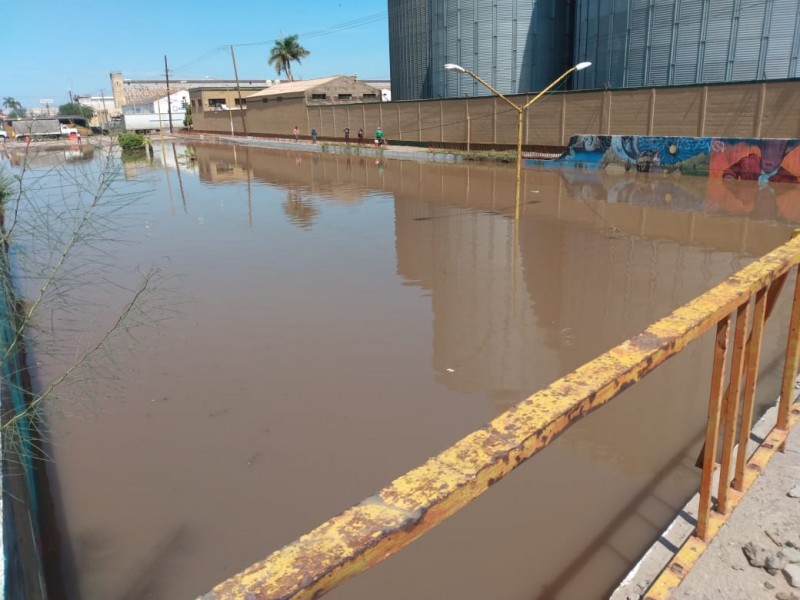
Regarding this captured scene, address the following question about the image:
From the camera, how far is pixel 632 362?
6.36 feet

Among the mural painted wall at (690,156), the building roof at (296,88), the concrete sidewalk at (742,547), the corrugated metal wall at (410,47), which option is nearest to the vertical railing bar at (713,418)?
the concrete sidewalk at (742,547)

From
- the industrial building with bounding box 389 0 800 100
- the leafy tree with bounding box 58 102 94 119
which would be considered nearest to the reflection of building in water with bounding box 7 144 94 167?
the leafy tree with bounding box 58 102 94 119

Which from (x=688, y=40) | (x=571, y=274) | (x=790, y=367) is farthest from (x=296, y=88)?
(x=790, y=367)

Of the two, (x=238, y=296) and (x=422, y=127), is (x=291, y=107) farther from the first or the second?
(x=238, y=296)

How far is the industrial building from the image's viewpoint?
3012 cm

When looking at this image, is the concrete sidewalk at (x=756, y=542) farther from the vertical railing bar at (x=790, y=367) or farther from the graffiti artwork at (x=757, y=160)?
the graffiti artwork at (x=757, y=160)

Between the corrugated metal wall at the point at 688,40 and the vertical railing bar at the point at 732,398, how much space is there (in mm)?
34026

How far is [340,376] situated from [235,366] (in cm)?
139

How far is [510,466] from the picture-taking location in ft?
5.06

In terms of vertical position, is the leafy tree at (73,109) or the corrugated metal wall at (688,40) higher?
the corrugated metal wall at (688,40)

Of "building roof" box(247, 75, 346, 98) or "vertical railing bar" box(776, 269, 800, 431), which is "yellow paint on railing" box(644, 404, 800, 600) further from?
"building roof" box(247, 75, 346, 98)

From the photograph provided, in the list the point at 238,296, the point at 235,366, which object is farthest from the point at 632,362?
the point at 238,296

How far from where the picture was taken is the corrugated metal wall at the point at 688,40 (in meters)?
29.7

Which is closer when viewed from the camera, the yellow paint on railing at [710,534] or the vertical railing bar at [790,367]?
the yellow paint on railing at [710,534]
